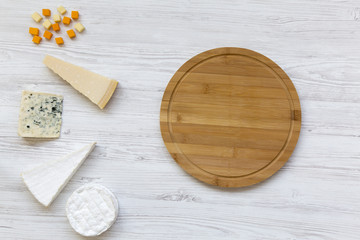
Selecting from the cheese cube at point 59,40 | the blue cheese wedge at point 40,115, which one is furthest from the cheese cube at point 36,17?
the blue cheese wedge at point 40,115

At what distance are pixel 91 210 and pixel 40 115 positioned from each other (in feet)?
1.48

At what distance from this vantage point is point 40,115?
133cm

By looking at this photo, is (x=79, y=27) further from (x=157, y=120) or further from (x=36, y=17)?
(x=157, y=120)

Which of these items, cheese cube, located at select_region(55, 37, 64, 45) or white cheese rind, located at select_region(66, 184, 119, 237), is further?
cheese cube, located at select_region(55, 37, 64, 45)

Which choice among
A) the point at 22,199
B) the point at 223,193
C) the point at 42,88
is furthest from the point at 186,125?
the point at 22,199

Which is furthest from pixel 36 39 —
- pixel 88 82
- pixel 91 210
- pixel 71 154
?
pixel 91 210

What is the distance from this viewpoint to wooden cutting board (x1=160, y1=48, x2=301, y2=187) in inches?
51.5

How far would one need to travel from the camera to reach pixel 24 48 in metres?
1.39

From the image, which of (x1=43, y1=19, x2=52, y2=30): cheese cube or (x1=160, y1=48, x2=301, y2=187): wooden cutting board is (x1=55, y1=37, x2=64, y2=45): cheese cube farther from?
(x1=160, y1=48, x2=301, y2=187): wooden cutting board

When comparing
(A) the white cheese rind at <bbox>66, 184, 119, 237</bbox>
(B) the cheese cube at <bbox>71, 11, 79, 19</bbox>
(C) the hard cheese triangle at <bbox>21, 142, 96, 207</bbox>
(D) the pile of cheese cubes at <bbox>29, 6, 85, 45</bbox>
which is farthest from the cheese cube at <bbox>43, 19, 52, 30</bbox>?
(A) the white cheese rind at <bbox>66, 184, 119, 237</bbox>

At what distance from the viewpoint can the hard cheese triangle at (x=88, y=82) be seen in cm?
133

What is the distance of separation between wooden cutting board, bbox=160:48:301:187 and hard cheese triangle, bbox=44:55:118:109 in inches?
9.6

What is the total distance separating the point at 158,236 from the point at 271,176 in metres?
0.54

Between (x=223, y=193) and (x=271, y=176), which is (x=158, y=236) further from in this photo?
(x=271, y=176)
